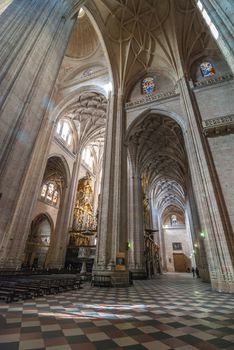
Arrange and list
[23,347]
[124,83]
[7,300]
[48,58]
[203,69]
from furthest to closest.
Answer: [124,83]
[203,69]
[48,58]
[7,300]
[23,347]

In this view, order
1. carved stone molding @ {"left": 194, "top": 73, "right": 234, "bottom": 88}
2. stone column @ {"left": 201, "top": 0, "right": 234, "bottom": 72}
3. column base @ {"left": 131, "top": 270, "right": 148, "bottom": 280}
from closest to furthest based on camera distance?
stone column @ {"left": 201, "top": 0, "right": 234, "bottom": 72} < carved stone molding @ {"left": 194, "top": 73, "right": 234, "bottom": 88} < column base @ {"left": 131, "top": 270, "right": 148, "bottom": 280}

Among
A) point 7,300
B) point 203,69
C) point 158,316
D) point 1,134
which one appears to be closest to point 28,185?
point 1,134

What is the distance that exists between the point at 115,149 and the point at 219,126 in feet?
22.8

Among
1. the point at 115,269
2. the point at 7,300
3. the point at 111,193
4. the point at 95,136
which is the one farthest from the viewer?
the point at 95,136

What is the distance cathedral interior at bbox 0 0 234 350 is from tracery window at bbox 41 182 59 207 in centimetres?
20

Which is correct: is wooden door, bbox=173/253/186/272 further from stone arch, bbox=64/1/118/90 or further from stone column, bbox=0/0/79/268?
stone column, bbox=0/0/79/268

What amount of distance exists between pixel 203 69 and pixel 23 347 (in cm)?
1942

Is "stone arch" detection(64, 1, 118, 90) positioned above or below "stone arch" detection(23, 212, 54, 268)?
above

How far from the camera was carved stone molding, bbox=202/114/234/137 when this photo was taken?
10.5 metres

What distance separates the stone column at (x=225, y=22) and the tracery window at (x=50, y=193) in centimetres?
2614

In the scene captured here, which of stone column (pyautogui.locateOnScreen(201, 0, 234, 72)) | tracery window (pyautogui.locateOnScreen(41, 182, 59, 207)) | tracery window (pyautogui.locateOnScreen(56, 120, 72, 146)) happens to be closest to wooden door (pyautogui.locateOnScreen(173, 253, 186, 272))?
tracery window (pyautogui.locateOnScreen(41, 182, 59, 207))

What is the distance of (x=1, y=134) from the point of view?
595 cm

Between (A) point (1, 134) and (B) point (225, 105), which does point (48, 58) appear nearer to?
(A) point (1, 134)

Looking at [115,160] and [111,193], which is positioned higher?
[115,160]
